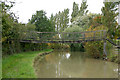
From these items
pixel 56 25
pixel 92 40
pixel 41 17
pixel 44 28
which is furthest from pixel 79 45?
pixel 56 25

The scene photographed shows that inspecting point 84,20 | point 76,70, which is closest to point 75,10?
point 84,20

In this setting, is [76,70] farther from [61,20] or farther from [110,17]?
[61,20]

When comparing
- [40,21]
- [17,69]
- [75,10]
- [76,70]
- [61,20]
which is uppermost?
[75,10]

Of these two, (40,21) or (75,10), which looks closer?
(40,21)

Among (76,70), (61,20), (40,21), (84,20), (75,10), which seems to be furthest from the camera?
(61,20)

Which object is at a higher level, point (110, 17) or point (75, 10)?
point (75, 10)

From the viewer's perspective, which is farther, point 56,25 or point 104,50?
point 56,25

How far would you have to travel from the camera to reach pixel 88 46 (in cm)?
1266

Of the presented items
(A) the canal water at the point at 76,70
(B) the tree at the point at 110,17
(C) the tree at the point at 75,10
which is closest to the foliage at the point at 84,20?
(B) the tree at the point at 110,17

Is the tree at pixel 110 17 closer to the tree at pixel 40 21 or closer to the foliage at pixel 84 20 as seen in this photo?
the foliage at pixel 84 20

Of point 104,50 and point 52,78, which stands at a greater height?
point 104,50

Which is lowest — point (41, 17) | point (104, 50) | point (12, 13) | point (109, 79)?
point (109, 79)

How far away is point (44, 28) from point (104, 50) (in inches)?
449

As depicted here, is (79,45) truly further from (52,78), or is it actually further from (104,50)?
(52,78)
